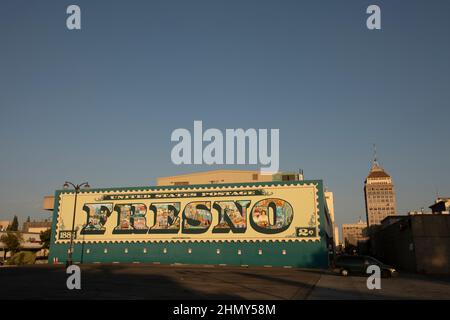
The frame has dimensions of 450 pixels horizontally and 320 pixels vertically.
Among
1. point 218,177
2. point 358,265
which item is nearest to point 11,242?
point 218,177

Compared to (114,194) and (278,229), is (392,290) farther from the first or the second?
(114,194)

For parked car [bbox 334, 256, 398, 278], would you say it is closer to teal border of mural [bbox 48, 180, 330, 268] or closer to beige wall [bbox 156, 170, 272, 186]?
teal border of mural [bbox 48, 180, 330, 268]

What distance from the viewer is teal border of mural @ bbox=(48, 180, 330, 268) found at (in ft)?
120

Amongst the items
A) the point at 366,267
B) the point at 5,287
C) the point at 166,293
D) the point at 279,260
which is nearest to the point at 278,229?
the point at 279,260

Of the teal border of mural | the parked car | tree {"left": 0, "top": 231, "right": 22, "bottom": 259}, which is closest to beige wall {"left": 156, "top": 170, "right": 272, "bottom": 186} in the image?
tree {"left": 0, "top": 231, "right": 22, "bottom": 259}

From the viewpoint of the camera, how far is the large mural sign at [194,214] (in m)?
37.6

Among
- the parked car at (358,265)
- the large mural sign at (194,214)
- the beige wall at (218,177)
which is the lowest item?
the parked car at (358,265)

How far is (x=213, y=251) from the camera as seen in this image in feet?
128

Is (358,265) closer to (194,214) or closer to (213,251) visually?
(213,251)

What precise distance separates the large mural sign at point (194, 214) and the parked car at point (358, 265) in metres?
9.74

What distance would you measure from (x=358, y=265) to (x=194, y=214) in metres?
19.2

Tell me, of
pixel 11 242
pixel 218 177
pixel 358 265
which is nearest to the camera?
pixel 358 265

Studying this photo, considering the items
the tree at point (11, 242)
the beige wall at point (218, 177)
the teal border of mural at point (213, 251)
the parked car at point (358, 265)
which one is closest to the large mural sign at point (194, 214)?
the teal border of mural at point (213, 251)

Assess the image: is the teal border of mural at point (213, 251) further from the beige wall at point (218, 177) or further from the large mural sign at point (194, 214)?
the beige wall at point (218, 177)
